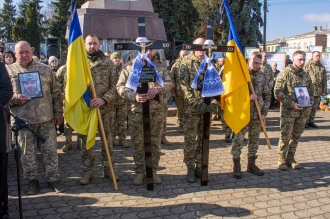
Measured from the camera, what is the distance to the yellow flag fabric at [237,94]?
5.36 meters

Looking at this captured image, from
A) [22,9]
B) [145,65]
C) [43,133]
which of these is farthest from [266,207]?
[22,9]

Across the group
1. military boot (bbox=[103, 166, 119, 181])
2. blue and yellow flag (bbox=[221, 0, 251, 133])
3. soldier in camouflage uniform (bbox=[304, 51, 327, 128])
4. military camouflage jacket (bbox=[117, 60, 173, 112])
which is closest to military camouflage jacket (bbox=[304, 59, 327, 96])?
soldier in camouflage uniform (bbox=[304, 51, 327, 128])

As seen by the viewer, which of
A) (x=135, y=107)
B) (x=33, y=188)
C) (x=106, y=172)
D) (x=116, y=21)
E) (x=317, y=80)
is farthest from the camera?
(x=116, y=21)

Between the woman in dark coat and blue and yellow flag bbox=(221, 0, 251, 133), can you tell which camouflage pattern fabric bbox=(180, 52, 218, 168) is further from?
the woman in dark coat

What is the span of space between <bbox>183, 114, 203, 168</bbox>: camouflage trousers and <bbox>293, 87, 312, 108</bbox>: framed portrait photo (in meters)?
1.91

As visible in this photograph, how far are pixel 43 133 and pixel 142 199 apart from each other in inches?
69.4

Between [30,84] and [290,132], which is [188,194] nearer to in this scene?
[290,132]

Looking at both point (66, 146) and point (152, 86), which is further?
point (66, 146)

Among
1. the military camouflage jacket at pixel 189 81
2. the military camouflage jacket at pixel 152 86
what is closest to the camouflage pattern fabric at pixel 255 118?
the military camouflage jacket at pixel 189 81

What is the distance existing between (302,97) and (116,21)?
7.34m

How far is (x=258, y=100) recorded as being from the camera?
592cm

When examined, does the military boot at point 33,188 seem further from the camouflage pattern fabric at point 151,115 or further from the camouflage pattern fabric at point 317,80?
the camouflage pattern fabric at point 317,80

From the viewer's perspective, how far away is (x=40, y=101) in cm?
484

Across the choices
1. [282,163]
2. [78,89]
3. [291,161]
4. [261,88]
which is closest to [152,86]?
[78,89]
